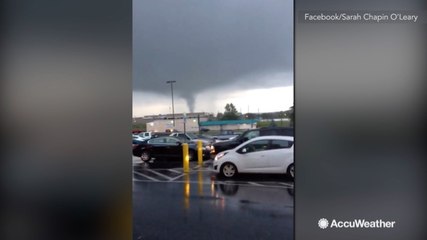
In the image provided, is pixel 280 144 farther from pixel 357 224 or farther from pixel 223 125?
pixel 223 125

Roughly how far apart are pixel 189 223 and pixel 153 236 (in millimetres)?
672

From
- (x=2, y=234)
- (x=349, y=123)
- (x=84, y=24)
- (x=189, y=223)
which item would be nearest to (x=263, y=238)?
(x=189, y=223)

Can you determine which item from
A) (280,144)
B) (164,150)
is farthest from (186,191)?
(164,150)

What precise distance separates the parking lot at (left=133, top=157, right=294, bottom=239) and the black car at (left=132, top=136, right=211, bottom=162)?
4330 mm

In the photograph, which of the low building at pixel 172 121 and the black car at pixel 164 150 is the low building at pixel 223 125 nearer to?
the low building at pixel 172 121

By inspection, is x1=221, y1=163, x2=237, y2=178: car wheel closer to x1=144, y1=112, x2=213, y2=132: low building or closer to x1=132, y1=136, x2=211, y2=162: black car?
x1=132, y1=136, x2=211, y2=162: black car

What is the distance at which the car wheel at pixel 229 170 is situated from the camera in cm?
817

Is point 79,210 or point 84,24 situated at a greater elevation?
point 84,24

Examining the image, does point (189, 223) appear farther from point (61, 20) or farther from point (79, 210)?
point (61, 20)

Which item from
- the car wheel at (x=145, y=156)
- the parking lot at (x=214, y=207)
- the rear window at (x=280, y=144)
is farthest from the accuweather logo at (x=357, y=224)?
the car wheel at (x=145, y=156)

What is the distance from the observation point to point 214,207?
5.18 m

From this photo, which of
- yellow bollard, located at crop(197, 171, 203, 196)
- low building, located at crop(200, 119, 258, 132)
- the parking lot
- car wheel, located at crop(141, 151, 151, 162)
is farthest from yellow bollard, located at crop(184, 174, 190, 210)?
low building, located at crop(200, 119, 258, 132)

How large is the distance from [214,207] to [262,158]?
9.94 feet

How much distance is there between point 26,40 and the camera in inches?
63.4
